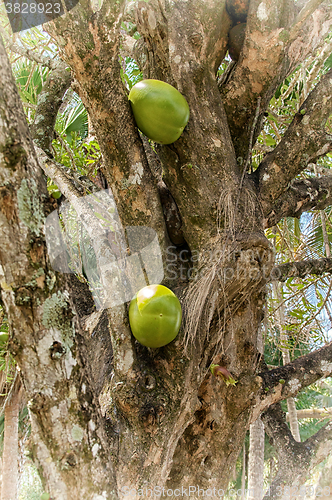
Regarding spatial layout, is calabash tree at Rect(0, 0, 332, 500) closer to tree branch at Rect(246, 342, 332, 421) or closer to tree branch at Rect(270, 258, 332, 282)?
tree branch at Rect(246, 342, 332, 421)

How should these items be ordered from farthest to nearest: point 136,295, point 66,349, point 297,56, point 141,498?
point 297,56, point 136,295, point 141,498, point 66,349

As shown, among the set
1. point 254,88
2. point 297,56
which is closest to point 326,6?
point 297,56

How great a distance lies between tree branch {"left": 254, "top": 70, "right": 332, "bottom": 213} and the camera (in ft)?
6.10

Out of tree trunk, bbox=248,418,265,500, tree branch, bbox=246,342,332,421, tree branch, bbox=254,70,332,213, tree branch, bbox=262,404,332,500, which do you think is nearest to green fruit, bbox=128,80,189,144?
tree branch, bbox=254,70,332,213

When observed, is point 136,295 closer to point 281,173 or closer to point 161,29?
point 281,173

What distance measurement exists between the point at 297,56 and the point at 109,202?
1170 millimetres

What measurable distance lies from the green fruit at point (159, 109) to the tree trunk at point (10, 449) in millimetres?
4241

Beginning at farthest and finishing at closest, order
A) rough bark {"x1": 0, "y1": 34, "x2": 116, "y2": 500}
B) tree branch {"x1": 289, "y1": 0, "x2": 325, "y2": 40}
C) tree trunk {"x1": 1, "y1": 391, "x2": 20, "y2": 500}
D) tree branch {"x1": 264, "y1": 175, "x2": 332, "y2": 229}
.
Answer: tree trunk {"x1": 1, "y1": 391, "x2": 20, "y2": 500}, tree branch {"x1": 264, "y1": 175, "x2": 332, "y2": 229}, tree branch {"x1": 289, "y1": 0, "x2": 325, "y2": 40}, rough bark {"x1": 0, "y1": 34, "x2": 116, "y2": 500}

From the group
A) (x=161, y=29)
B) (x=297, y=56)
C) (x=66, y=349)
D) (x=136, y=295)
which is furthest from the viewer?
(x=297, y=56)

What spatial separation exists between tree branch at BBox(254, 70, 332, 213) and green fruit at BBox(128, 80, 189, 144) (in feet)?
1.90

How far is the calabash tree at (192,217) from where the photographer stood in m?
1.40

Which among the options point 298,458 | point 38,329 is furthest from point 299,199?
point 38,329

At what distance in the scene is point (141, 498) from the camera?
1.35 meters

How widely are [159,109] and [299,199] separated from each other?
39.3 inches
